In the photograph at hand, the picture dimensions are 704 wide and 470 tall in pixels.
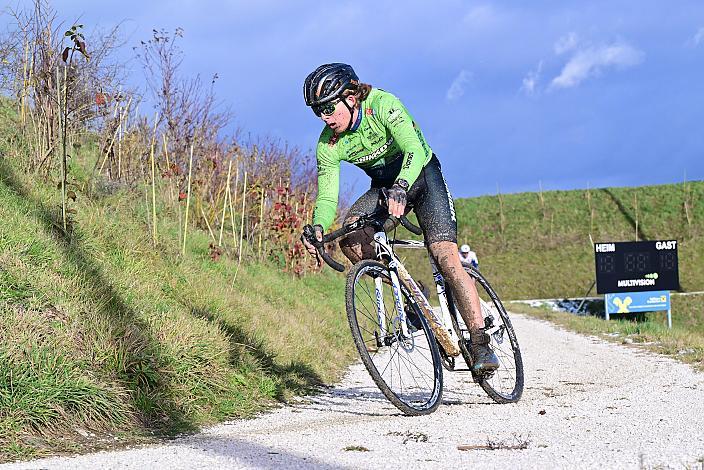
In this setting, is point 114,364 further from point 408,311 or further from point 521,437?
point 521,437

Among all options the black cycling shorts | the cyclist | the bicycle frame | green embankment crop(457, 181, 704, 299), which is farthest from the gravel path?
green embankment crop(457, 181, 704, 299)

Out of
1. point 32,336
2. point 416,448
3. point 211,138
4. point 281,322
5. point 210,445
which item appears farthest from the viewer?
point 211,138

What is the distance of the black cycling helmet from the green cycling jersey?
24cm

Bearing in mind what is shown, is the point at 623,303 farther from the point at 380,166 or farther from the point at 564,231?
the point at 380,166

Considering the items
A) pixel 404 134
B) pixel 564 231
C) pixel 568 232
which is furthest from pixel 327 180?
pixel 564 231

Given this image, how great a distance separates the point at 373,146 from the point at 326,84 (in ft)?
1.76

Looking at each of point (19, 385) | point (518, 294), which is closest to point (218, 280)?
point (19, 385)

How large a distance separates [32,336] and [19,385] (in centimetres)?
45

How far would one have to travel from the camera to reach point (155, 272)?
7.38 metres

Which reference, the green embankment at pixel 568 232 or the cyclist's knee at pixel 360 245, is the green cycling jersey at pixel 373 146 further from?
the green embankment at pixel 568 232

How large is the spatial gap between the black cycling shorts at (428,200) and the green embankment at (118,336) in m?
1.51

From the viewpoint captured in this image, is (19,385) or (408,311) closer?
(19,385)

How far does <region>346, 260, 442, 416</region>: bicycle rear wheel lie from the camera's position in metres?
5.19

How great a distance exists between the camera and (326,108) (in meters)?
5.21
